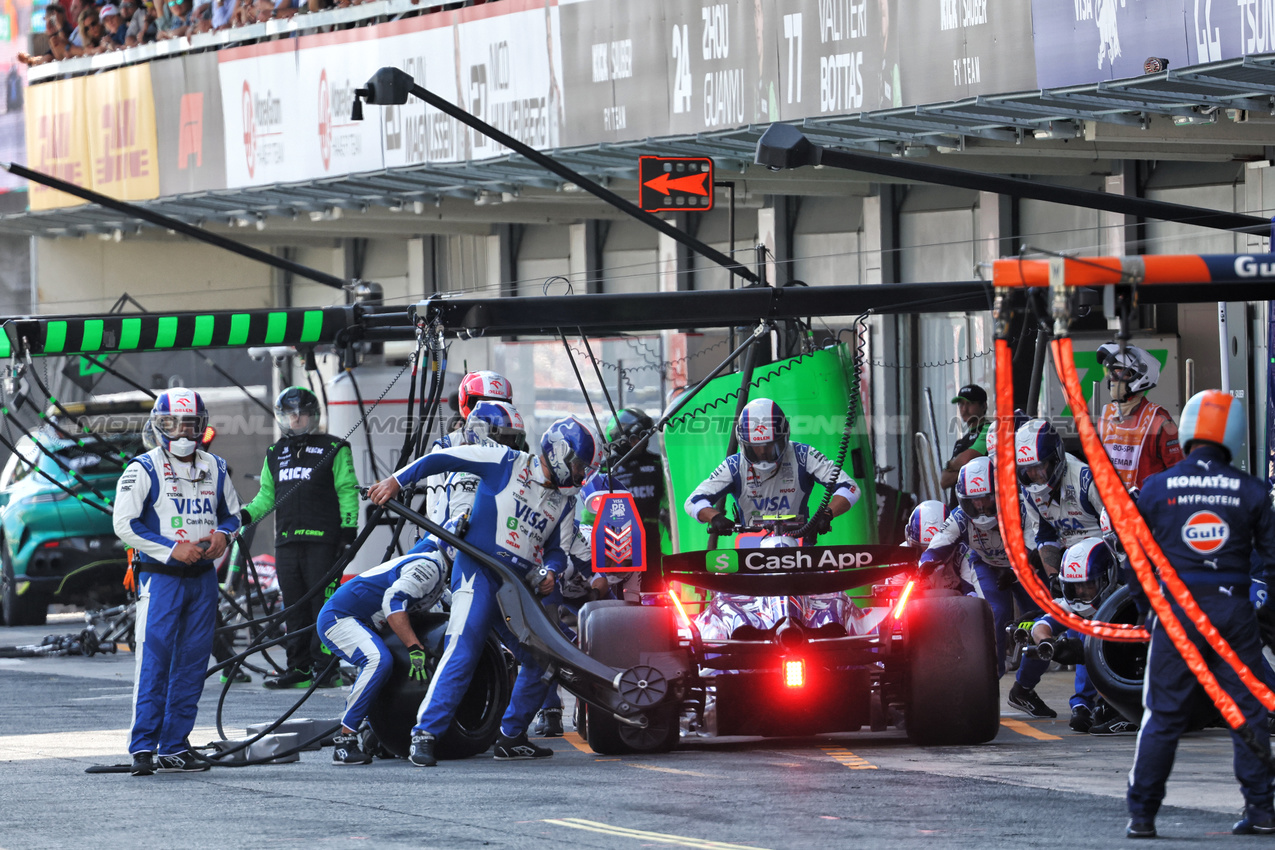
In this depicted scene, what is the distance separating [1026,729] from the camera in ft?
38.1

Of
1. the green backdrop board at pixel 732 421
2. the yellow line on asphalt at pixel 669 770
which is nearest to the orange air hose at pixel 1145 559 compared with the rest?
the yellow line on asphalt at pixel 669 770

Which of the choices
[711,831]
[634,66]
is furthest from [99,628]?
[711,831]

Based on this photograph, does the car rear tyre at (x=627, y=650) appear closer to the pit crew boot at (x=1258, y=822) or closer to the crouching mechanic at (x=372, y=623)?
the crouching mechanic at (x=372, y=623)

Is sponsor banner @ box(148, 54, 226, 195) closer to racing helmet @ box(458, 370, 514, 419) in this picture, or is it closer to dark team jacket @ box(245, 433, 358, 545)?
dark team jacket @ box(245, 433, 358, 545)

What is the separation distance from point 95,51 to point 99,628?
41.1 ft

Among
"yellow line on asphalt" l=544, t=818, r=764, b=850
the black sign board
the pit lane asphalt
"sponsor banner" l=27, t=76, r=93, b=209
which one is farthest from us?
"sponsor banner" l=27, t=76, r=93, b=209

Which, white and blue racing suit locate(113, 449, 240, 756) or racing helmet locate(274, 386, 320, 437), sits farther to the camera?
racing helmet locate(274, 386, 320, 437)

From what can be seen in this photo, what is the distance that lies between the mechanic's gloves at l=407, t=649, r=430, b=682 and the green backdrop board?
347 centimetres

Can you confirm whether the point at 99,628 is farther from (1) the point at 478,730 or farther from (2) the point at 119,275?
(2) the point at 119,275

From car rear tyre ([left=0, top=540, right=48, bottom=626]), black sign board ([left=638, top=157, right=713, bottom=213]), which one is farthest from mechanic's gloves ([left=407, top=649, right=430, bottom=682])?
car rear tyre ([left=0, top=540, right=48, bottom=626])

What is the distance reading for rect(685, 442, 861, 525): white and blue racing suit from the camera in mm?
12125

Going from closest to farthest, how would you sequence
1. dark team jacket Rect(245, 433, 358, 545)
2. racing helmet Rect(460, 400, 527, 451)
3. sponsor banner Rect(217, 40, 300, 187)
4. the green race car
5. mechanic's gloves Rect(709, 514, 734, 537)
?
racing helmet Rect(460, 400, 527, 451)
mechanic's gloves Rect(709, 514, 734, 537)
dark team jacket Rect(245, 433, 358, 545)
the green race car
sponsor banner Rect(217, 40, 300, 187)

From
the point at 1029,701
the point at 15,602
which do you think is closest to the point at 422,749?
the point at 1029,701

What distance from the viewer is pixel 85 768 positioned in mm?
10656
